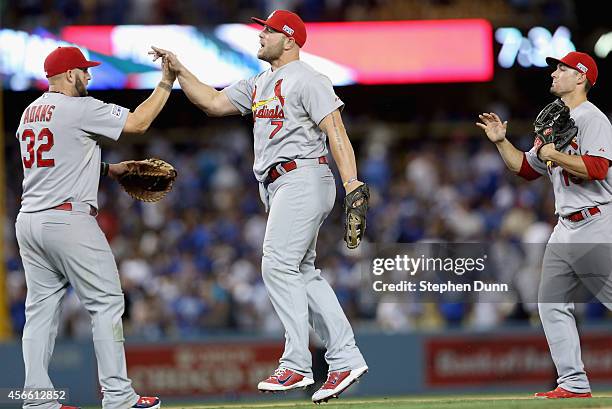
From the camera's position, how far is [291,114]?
5.97 m

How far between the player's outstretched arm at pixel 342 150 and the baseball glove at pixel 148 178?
1.19 meters

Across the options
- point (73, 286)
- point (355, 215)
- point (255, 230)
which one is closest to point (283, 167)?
point (355, 215)

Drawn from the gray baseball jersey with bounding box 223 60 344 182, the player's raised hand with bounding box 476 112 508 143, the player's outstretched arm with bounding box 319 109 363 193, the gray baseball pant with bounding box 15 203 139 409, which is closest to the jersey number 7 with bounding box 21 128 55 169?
the gray baseball pant with bounding box 15 203 139 409

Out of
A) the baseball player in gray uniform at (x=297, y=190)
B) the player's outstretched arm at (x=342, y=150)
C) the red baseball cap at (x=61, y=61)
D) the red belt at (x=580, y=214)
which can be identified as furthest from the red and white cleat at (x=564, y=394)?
the red baseball cap at (x=61, y=61)

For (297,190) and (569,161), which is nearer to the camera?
(297,190)

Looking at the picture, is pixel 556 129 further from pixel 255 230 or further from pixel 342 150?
pixel 255 230

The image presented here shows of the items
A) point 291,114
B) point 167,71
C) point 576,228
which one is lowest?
point 576,228

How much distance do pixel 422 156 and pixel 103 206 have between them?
14.8 ft

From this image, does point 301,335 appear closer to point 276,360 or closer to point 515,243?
point 276,360

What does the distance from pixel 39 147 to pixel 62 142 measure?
13cm

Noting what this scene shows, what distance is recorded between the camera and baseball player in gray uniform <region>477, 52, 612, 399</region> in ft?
20.4

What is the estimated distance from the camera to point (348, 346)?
5.98 m

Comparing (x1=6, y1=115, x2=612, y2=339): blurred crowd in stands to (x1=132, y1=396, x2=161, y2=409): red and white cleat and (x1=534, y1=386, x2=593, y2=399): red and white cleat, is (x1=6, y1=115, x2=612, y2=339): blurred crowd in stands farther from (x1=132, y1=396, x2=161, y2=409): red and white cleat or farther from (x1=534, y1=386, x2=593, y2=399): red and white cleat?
(x1=132, y1=396, x2=161, y2=409): red and white cleat

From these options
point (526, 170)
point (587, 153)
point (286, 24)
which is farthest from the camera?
point (526, 170)
